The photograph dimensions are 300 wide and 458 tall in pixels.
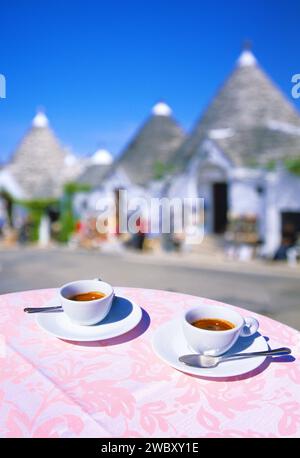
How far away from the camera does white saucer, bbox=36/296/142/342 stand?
117 centimetres

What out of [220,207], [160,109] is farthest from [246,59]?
[220,207]

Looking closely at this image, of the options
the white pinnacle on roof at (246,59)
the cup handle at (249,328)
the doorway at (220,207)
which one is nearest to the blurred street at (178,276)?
the doorway at (220,207)

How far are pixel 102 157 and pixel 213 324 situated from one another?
14.7 meters

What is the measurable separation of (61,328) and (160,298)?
0.54 meters

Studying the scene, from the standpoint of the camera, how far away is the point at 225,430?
85 centimetres

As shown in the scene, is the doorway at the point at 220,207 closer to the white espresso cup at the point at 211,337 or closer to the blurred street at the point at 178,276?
the blurred street at the point at 178,276

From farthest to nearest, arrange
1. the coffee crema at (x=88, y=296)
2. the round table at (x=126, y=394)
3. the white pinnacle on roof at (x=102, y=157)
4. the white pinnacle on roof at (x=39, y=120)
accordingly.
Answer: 1. the white pinnacle on roof at (x=39, y=120)
2. the white pinnacle on roof at (x=102, y=157)
3. the coffee crema at (x=88, y=296)
4. the round table at (x=126, y=394)

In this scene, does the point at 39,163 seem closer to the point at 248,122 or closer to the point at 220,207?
the point at 220,207

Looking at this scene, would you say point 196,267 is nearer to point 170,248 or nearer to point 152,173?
point 170,248

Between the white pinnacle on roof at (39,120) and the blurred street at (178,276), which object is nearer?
the blurred street at (178,276)

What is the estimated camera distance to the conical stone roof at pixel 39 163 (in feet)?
50.0

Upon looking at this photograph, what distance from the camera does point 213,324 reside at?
115cm

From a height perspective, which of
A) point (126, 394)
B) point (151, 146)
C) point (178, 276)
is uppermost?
point (151, 146)

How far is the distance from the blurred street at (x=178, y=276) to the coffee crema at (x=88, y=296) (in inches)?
130
